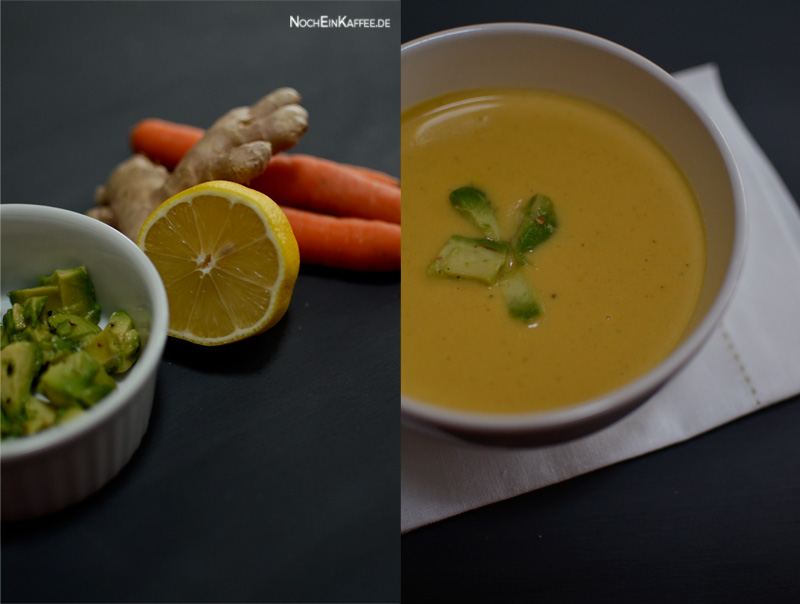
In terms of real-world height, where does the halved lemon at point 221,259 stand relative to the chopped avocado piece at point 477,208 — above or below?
below

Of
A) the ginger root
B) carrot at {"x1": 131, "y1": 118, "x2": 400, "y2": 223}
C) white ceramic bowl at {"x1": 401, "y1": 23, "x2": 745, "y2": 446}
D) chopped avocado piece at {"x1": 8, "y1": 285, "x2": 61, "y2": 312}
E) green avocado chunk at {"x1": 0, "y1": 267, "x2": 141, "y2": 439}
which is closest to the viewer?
white ceramic bowl at {"x1": 401, "y1": 23, "x2": 745, "y2": 446}

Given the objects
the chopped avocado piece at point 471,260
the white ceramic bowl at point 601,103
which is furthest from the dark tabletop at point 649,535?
the chopped avocado piece at point 471,260

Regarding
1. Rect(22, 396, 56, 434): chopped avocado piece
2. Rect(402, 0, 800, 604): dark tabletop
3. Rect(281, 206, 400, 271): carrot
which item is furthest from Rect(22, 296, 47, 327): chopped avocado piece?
Rect(402, 0, 800, 604): dark tabletop

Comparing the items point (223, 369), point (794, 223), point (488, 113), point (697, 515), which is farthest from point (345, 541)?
point (794, 223)

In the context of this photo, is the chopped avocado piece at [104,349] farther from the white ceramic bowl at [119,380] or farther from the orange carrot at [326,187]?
the orange carrot at [326,187]

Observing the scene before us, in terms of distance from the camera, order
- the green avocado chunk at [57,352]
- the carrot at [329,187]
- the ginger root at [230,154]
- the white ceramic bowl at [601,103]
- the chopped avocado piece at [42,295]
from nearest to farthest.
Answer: the white ceramic bowl at [601,103] → the green avocado chunk at [57,352] → the chopped avocado piece at [42,295] → the ginger root at [230,154] → the carrot at [329,187]

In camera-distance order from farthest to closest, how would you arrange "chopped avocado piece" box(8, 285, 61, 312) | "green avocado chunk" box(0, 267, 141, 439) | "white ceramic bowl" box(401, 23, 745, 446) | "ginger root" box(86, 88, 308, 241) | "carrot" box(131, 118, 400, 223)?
1. "carrot" box(131, 118, 400, 223)
2. "ginger root" box(86, 88, 308, 241)
3. "chopped avocado piece" box(8, 285, 61, 312)
4. "green avocado chunk" box(0, 267, 141, 439)
5. "white ceramic bowl" box(401, 23, 745, 446)

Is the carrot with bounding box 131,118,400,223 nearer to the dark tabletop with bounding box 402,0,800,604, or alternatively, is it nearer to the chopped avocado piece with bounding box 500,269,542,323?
the dark tabletop with bounding box 402,0,800,604
